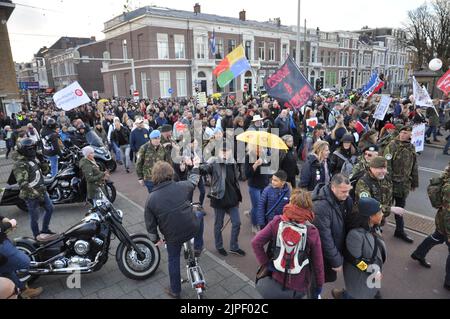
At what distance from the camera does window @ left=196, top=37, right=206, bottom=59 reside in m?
39.3

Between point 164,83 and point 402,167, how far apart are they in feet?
117

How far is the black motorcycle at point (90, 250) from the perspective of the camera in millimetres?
3869

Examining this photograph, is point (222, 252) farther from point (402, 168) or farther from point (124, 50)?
point (124, 50)

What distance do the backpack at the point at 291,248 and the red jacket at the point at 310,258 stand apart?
6 centimetres

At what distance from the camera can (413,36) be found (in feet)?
95.1

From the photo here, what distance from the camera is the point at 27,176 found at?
188 inches

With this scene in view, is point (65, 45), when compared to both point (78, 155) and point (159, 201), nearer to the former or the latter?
point (78, 155)

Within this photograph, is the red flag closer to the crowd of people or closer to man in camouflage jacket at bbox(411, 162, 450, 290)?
the crowd of people

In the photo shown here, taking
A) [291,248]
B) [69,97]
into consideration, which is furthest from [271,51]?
[291,248]

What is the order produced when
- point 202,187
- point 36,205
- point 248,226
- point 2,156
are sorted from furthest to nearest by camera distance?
point 2,156 < point 202,187 < point 248,226 < point 36,205

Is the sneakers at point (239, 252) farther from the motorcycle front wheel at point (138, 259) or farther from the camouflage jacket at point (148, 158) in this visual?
the camouflage jacket at point (148, 158)
